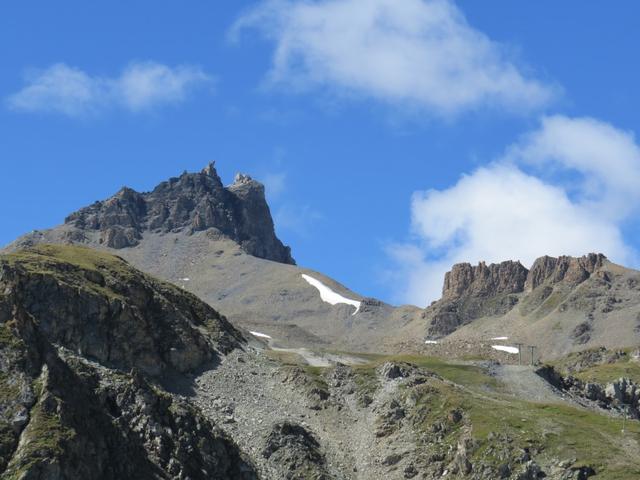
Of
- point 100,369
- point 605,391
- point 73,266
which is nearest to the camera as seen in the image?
point 100,369

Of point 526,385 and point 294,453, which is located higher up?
point 526,385

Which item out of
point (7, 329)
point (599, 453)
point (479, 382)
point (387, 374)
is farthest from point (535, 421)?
point (7, 329)

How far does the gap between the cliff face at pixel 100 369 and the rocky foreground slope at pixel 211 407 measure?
0.62ft

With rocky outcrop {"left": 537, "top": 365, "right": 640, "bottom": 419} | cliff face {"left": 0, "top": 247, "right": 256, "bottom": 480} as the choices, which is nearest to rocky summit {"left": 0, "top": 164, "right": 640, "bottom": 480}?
cliff face {"left": 0, "top": 247, "right": 256, "bottom": 480}

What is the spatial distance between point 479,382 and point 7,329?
8443cm

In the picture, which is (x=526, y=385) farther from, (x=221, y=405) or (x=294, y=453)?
(x=294, y=453)

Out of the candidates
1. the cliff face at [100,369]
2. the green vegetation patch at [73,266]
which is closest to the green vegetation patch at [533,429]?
the cliff face at [100,369]

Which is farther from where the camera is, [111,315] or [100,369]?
[111,315]

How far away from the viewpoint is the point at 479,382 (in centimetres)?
17125

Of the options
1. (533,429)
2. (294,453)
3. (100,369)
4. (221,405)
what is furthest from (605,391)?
(100,369)

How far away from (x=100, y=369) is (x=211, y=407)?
62.6 feet

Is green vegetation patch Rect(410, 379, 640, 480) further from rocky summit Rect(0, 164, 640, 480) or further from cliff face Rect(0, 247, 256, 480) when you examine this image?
cliff face Rect(0, 247, 256, 480)

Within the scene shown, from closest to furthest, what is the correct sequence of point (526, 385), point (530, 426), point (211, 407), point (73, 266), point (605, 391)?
point (530, 426) → point (211, 407) → point (73, 266) → point (526, 385) → point (605, 391)

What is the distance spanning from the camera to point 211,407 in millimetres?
137875
